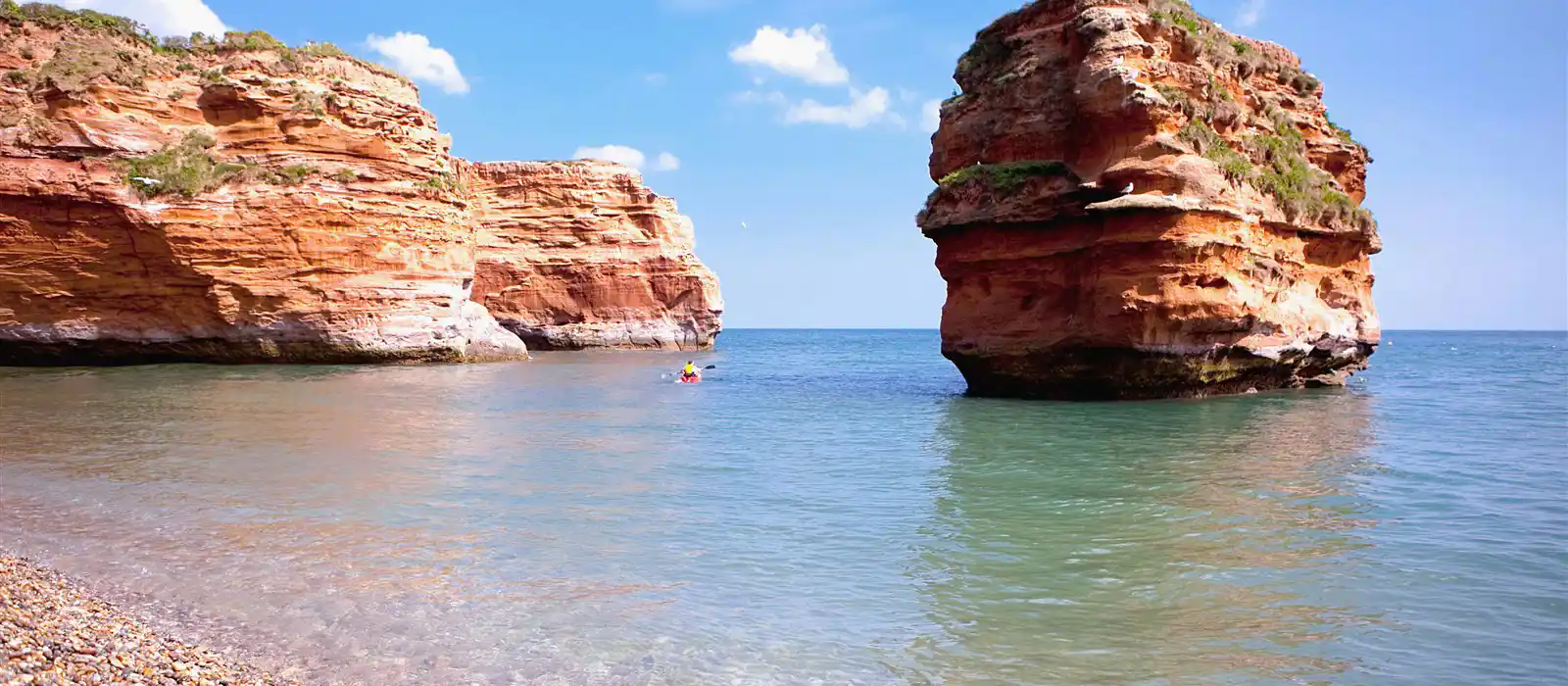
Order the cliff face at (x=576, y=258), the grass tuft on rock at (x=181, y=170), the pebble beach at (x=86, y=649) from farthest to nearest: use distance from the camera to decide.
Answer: the cliff face at (x=576, y=258) → the grass tuft on rock at (x=181, y=170) → the pebble beach at (x=86, y=649)

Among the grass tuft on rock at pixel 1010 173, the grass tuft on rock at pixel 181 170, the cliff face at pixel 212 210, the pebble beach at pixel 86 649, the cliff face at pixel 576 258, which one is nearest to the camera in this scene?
the pebble beach at pixel 86 649

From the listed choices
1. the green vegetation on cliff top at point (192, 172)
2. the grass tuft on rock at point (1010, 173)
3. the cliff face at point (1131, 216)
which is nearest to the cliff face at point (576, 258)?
the green vegetation on cliff top at point (192, 172)

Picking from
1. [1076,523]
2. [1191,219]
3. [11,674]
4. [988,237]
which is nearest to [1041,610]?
[1076,523]

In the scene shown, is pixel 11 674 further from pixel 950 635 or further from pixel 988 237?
pixel 988 237

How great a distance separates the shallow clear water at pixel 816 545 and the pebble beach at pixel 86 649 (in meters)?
0.28

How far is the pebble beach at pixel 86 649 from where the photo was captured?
4637 mm

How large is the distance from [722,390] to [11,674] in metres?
22.7

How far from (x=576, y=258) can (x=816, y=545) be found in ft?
162

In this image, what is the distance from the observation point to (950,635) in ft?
20.2

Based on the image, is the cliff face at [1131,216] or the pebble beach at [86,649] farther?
the cliff face at [1131,216]

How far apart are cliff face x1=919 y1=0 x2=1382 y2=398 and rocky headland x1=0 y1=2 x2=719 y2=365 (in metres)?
19.3

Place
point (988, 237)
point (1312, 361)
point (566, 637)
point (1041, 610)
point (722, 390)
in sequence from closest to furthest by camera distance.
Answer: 1. point (566, 637)
2. point (1041, 610)
3. point (988, 237)
4. point (1312, 361)
5. point (722, 390)

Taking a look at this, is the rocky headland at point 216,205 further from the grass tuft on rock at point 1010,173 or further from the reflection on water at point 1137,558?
the reflection on water at point 1137,558

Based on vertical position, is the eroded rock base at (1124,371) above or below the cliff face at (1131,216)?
below
